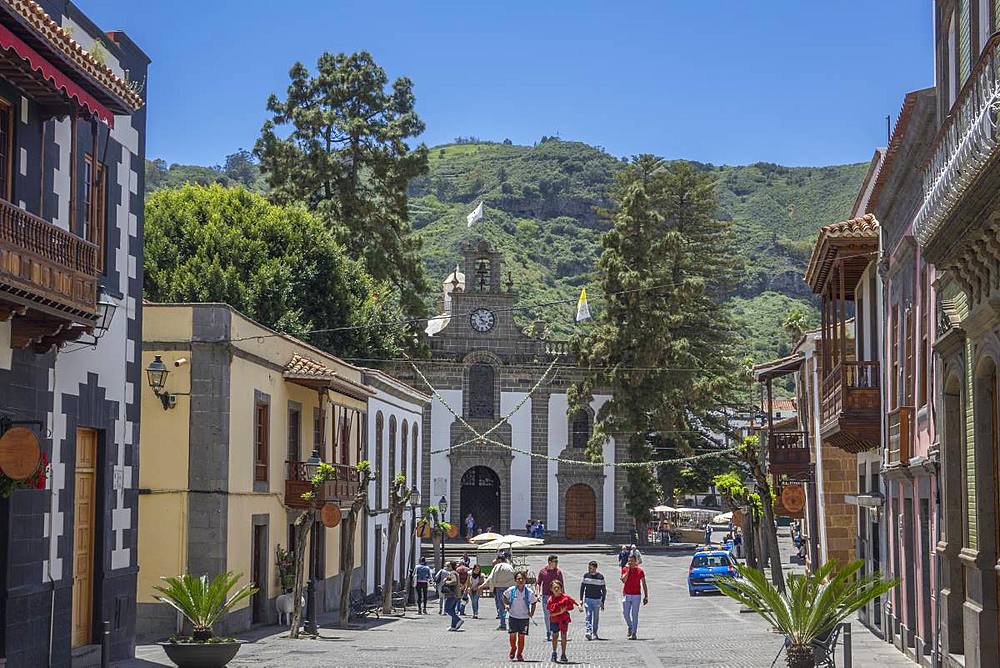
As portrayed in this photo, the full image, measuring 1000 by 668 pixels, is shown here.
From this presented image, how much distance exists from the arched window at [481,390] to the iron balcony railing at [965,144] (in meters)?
55.7

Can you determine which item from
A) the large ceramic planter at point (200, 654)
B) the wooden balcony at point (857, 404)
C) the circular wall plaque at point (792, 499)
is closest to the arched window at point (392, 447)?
the circular wall plaque at point (792, 499)

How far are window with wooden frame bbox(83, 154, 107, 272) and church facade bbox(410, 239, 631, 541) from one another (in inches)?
1975

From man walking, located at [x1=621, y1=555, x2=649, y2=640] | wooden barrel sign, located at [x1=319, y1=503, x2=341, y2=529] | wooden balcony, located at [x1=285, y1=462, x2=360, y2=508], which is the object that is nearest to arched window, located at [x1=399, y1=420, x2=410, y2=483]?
wooden balcony, located at [x1=285, y1=462, x2=360, y2=508]

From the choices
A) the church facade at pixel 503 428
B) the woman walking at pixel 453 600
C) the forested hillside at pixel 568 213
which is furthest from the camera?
the forested hillside at pixel 568 213

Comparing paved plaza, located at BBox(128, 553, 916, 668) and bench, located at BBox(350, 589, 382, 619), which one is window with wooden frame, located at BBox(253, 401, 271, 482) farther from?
bench, located at BBox(350, 589, 382, 619)

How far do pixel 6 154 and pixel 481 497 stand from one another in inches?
2187

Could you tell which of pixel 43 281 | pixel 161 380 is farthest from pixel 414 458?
pixel 43 281

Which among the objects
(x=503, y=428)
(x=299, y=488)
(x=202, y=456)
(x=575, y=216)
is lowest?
(x=299, y=488)

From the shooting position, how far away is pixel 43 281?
50.1ft

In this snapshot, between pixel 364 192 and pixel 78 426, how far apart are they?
3803 centimetres

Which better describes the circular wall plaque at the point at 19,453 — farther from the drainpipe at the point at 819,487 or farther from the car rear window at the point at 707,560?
the car rear window at the point at 707,560

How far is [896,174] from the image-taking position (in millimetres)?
22062

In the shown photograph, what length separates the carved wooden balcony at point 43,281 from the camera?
47.7 feet

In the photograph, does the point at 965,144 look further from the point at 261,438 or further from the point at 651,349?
the point at 651,349
